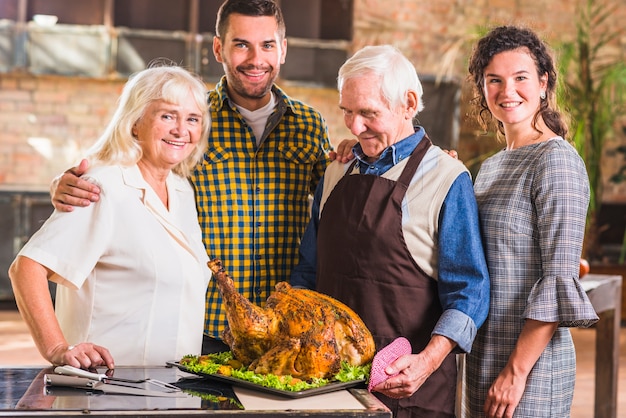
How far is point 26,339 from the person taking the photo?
729 cm

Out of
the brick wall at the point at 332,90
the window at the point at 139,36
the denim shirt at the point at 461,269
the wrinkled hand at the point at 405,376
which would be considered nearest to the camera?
the wrinkled hand at the point at 405,376

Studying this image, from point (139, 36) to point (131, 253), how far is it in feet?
25.6

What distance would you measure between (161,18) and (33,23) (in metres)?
1.47

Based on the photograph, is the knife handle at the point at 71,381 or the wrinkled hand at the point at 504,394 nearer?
the knife handle at the point at 71,381

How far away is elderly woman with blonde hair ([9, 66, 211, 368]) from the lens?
2383 millimetres

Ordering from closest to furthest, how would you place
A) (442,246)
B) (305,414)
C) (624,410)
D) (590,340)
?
(305,414) < (442,246) < (624,410) < (590,340)

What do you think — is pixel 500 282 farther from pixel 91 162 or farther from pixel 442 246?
pixel 91 162

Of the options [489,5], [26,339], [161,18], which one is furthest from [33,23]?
[489,5]

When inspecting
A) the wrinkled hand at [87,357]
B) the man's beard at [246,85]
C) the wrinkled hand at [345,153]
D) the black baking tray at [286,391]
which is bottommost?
the wrinkled hand at [87,357]

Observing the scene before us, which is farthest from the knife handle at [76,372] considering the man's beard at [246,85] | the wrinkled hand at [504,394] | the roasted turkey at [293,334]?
the man's beard at [246,85]

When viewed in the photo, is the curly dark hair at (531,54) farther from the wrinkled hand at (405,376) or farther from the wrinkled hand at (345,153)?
the wrinkled hand at (405,376)

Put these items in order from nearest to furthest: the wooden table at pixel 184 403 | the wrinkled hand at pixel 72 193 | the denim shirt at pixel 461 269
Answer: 1. the wooden table at pixel 184 403
2. the denim shirt at pixel 461 269
3. the wrinkled hand at pixel 72 193

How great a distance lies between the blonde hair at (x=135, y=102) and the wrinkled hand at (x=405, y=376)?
1074mm

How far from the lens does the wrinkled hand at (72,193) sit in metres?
2.45
